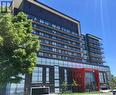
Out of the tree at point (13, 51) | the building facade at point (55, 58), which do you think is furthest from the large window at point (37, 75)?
the tree at point (13, 51)

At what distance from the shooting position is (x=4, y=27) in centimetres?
2186

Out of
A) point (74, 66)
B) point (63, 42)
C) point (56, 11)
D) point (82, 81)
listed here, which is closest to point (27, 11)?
point (56, 11)

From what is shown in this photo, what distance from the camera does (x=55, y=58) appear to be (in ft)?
261

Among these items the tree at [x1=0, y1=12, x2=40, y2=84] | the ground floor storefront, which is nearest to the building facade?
the ground floor storefront

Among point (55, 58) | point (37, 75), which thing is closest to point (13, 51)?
point (37, 75)

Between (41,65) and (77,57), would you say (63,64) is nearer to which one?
(41,65)

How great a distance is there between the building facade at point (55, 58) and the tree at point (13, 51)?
36.9 meters

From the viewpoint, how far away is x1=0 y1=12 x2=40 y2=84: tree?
842 inches

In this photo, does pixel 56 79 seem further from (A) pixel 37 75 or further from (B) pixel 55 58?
(A) pixel 37 75

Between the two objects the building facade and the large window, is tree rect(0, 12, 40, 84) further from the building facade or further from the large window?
the large window

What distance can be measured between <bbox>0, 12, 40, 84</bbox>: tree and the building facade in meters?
36.9

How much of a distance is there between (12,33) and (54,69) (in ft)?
186

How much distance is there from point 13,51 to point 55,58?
58.2m

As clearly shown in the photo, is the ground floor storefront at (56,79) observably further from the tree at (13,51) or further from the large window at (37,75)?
the tree at (13,51)
